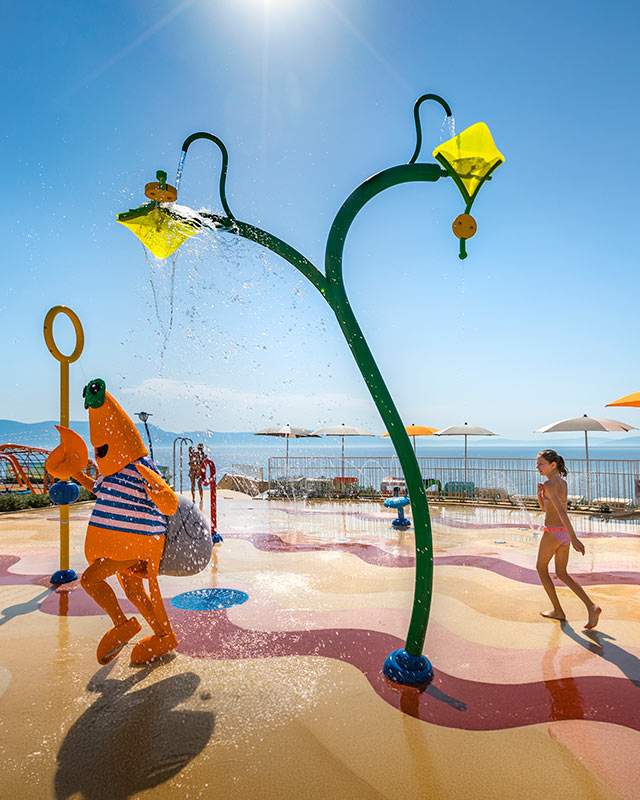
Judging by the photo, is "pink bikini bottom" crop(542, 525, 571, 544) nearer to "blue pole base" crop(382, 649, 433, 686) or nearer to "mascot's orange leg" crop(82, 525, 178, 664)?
"blue pole base" crop(382, 649, 433, 686)

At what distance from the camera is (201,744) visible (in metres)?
3.13

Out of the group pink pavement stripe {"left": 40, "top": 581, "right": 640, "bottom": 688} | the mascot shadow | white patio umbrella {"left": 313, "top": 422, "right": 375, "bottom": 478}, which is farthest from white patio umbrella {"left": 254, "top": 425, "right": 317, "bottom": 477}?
the mascot shadow

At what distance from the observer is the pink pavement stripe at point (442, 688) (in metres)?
3.46

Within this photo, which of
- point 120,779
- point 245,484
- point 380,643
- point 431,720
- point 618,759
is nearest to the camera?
point 120,779

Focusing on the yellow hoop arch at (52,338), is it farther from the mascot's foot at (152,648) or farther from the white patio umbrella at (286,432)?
the white patio umbrella at (286,432)

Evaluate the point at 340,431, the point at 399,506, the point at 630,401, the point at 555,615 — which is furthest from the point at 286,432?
the point at 555,615

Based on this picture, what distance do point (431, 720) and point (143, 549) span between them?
2.43 meters

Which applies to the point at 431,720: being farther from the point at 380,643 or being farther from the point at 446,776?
the point at 380,643

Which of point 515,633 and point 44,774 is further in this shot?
point 515,633

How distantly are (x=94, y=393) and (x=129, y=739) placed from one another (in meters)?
2.48

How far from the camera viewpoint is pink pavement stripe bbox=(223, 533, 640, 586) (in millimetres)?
6926

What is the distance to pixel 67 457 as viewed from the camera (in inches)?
173

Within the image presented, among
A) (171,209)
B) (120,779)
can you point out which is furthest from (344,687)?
(171,209)

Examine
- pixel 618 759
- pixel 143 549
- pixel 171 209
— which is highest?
pixel 171 209
